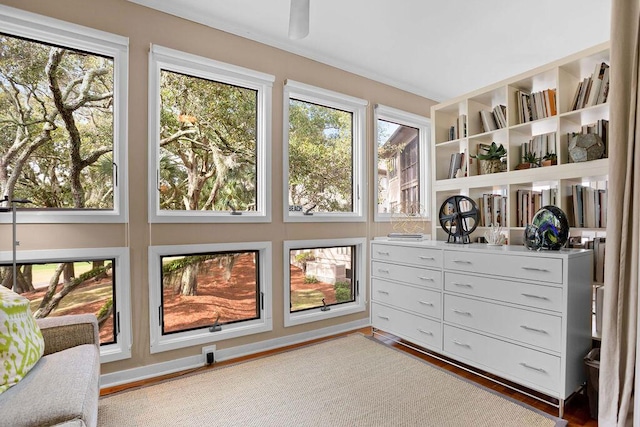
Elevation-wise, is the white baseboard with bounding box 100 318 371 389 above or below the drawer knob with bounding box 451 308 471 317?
below

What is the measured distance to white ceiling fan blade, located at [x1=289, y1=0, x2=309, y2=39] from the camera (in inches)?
68.1

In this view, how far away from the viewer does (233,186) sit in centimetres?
301

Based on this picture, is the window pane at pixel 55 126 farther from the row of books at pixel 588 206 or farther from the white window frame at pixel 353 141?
the row of books at pixel 588 206

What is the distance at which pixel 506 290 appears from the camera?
2.26m

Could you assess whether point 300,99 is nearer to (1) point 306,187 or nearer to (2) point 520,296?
(1) point 306,187

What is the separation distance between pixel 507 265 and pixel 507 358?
597 millimetres

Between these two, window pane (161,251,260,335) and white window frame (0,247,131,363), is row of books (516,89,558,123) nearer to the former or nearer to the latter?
window pane (161,251,260,335)

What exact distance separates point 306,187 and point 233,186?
745 mm

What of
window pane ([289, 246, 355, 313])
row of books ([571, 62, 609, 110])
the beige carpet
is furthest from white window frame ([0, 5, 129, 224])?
row of books ([571, 62, 609, 110])

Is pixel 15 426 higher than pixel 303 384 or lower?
higher

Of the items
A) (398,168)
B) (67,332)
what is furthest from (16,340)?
(398,168)

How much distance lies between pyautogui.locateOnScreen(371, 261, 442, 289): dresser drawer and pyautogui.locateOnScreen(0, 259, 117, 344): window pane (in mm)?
2149

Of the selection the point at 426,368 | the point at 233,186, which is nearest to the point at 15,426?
the point at 233,186

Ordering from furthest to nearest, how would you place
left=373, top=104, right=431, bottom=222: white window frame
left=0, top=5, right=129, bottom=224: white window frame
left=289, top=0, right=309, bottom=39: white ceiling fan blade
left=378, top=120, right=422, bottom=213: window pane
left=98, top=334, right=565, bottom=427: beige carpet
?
left=378, top=120, right=422, bottom=213: window pane, left=373, top=104, right=431, bottom=222: white window frame, left=0, top=5, right=129, bottom=224: white window frame, left=98, top=334, right=565, bottom=427: beige carpet, left=289, top=0, right=309, bottom=39: white ceiling fan blade
